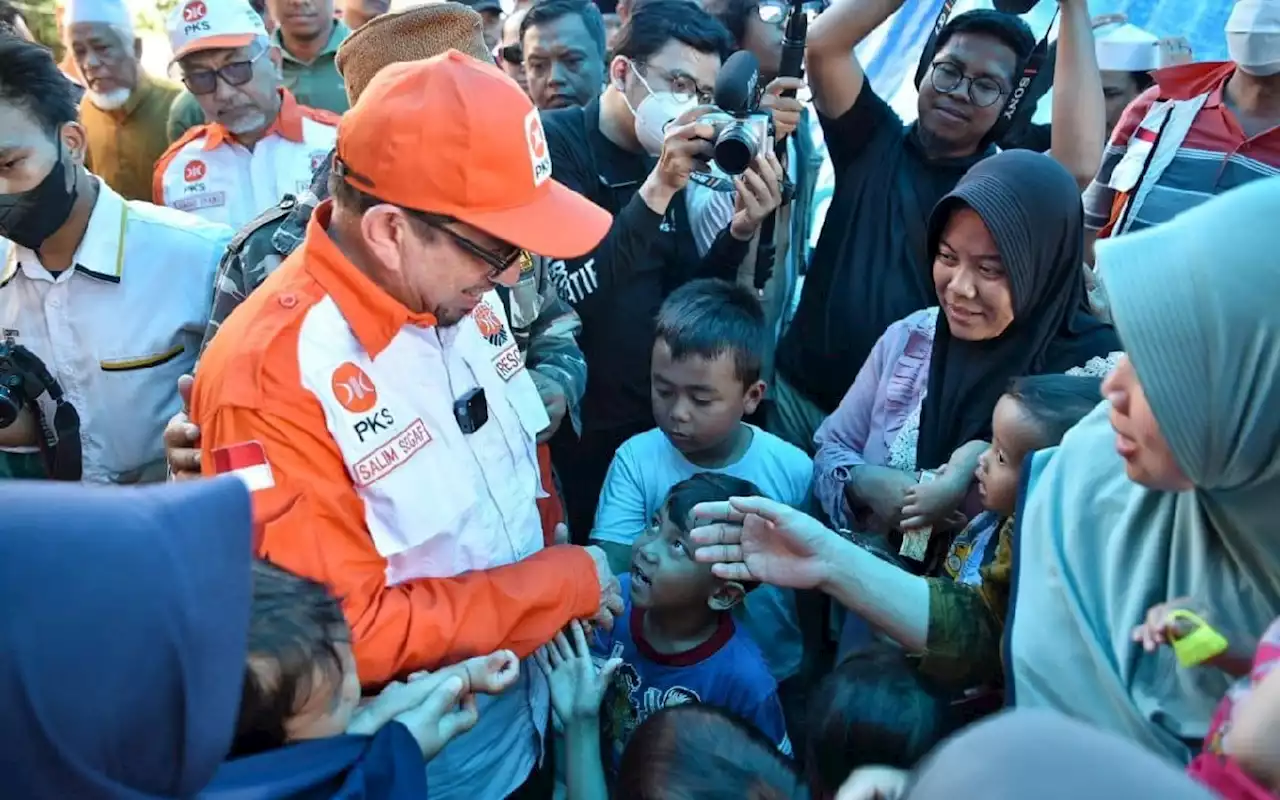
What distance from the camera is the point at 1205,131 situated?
3.53m

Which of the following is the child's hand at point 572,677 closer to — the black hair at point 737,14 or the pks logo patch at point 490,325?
the pks logo patch at point 490,325

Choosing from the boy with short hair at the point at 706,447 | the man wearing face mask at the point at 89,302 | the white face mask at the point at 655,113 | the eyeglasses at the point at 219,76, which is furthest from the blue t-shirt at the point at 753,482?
the eyeglasses at the point at 219,76

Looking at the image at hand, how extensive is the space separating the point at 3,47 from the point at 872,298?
8.15 ft

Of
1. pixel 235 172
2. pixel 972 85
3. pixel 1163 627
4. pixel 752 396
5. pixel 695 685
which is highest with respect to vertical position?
pixel 972 85

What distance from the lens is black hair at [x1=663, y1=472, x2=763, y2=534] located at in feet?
7.53

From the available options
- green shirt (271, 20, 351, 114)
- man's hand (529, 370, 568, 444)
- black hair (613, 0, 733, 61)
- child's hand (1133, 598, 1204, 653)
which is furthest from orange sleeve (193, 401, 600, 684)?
green shirt (271, 20, 351, 114)

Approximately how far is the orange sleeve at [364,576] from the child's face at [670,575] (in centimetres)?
49

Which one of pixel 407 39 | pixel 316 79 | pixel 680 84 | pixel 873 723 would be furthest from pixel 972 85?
Result: pixel 316 79

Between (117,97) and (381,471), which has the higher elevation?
(381,471)

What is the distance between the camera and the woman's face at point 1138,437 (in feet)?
4.40

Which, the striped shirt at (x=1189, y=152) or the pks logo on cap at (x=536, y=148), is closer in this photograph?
the pks logo on cap at (x=536, y=148)

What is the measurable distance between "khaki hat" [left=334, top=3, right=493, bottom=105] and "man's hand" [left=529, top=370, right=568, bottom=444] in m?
0.90

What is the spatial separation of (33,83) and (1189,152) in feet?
12.3

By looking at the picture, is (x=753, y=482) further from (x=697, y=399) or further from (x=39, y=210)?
(x=39, y=210)
